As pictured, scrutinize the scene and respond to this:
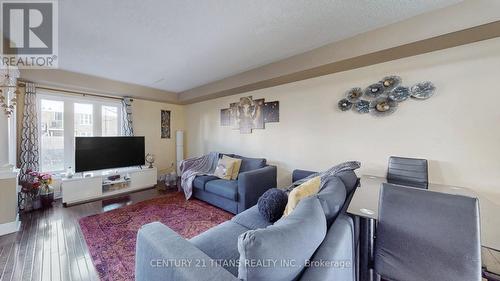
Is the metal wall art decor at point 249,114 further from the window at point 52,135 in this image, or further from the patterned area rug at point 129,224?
the window at point 52,135

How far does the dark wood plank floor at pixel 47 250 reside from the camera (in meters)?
1.65

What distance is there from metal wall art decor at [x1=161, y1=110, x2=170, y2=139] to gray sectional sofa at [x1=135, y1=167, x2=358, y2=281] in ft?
13.9

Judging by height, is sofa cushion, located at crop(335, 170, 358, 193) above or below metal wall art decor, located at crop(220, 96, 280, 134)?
below

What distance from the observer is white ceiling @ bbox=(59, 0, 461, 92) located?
5.35 ft

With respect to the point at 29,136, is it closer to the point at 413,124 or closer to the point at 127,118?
the point at 127,118

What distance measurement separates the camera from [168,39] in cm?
218

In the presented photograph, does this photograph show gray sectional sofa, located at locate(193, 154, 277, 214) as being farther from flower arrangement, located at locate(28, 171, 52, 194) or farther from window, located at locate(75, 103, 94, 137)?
window, located at locate(75, 103, 94, 137)

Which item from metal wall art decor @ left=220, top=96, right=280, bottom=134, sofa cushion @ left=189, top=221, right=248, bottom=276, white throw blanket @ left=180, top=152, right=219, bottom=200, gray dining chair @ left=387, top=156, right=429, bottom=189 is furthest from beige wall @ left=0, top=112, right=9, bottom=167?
gray dining chair @ left=387, top=156, right=429, bottom=189

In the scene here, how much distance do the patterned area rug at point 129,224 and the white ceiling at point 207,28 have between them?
2328mm

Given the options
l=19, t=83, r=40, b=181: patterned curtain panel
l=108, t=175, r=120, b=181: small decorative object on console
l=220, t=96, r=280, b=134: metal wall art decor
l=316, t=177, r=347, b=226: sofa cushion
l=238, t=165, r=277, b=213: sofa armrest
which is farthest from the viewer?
l=108, t=175, r=120, b=181: small decorative object on console

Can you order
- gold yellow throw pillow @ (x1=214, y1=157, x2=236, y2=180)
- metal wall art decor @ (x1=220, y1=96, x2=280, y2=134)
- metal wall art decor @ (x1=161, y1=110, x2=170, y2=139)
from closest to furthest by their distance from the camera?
gold yellow throw pillow @ (x1=214, y1=157, x2=236, y2=180)
metal wall art decor @ (x1=220, y1=96, x2=280, y2=134)
metal wall art decor @ (x1=161, y1=110, x2=170, y2=139)

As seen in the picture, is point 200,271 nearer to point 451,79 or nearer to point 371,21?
point 371,21

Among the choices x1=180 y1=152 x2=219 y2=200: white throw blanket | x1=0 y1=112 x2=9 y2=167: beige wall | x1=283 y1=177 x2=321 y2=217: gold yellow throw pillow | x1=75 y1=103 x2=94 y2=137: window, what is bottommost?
x1=180 y1=152 x2=219 y2=200: white throw blanket

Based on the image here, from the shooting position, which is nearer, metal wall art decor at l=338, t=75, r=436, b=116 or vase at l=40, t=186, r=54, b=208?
metal wall art decor at l=338, t=75, r=436, b=116
